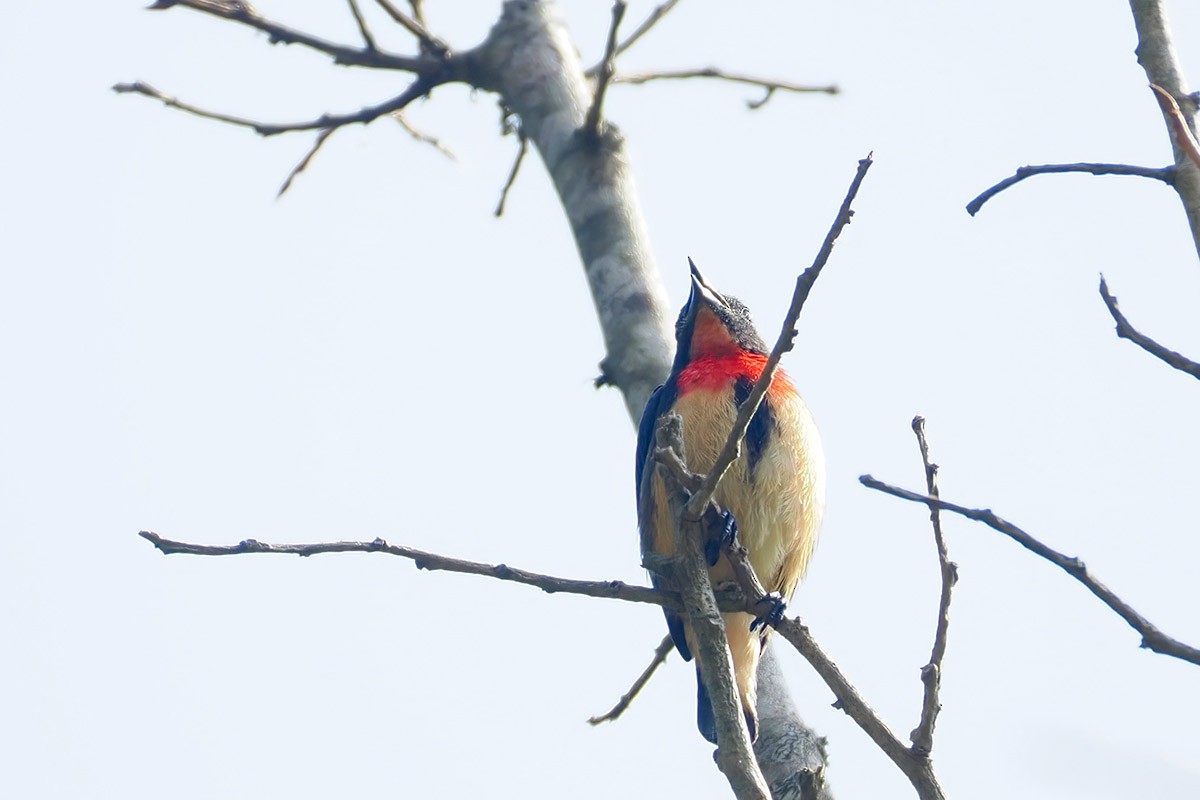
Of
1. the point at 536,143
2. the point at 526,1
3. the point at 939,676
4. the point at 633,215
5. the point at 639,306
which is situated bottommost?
the point at 939,676

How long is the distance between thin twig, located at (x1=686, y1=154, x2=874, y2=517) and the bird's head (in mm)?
2497

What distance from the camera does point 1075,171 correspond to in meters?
2.70

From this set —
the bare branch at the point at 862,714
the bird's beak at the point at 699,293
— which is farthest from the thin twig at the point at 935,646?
the bird's beak at the point at 699,293

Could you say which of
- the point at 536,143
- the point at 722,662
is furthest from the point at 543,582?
the point at 536,143

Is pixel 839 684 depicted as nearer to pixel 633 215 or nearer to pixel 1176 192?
pixel 1176 192

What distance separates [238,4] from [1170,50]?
3685 mm

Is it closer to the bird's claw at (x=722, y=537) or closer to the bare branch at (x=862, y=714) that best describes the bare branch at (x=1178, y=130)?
the bare branch at (x=862, y=714)

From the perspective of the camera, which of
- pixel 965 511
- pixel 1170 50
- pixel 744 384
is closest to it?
pixel 965 511

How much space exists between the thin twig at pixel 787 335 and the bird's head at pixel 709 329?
8.19 feet

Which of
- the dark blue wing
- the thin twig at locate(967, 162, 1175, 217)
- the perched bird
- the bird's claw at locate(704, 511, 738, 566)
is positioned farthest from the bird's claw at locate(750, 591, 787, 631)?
the thin twig at locate(967, 162, 1175, 217)

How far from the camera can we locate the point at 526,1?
223 inches

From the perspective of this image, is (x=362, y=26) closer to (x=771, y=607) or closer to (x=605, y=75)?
(x=605, y=75)

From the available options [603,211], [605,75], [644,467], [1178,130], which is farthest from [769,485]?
[1178,130]

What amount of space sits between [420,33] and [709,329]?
1.66 meters
